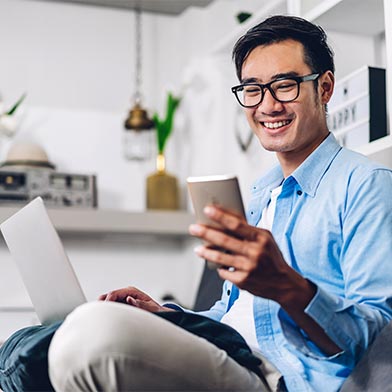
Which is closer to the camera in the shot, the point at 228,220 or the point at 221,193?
the point at 228,220

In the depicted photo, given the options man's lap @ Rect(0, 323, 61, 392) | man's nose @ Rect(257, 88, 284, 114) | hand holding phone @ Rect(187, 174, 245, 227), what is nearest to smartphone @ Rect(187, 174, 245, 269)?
hand holding phone @ Rect(187, 174, 245, 227)

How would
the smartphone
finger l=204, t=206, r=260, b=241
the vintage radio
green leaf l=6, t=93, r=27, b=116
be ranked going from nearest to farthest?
finger l=204, t=206, r=260, b=241
the smartphone
the vintage radio
green leaf l=6, t=93, r=27, b=116

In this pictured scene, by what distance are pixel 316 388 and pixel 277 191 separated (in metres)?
0.52

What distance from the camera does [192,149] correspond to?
13.2 ft

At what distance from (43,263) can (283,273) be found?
0.59 meters

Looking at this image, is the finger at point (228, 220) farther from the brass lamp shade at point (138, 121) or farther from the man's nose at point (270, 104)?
the brass lamp shade at point (138, 121)

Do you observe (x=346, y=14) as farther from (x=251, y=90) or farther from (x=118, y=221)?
(x=118, y=221)

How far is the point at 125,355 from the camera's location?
127 centimetres

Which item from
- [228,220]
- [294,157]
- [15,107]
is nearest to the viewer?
[228,220]

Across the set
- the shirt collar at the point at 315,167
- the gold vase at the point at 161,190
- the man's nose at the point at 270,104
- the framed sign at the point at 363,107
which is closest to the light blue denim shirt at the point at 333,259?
the shirt collar at the point at 315,167

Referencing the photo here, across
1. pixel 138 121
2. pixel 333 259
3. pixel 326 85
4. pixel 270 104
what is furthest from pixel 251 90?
pixel 138 121

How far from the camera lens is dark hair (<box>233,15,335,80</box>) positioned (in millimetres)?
1798

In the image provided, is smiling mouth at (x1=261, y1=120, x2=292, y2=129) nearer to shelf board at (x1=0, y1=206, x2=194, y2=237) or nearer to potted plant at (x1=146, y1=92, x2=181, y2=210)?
shelf board at (x1=0, y1=206, x2=194, y2=237)

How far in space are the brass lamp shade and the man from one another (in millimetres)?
2029
